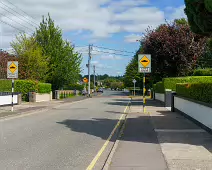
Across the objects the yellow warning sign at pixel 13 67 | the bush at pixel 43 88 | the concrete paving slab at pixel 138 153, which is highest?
the yellow warning sign at pixel 13 67

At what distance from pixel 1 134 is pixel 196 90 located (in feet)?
27.9

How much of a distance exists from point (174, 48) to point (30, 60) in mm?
16196

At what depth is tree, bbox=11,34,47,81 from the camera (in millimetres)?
40500

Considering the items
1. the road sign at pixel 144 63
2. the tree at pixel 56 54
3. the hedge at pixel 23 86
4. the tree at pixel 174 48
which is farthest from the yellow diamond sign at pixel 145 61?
the tree at pixel 56 54

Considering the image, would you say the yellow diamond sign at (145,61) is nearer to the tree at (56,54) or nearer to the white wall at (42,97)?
the white wall at (42,97)

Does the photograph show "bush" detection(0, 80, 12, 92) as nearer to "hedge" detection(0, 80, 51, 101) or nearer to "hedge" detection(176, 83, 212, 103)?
"hedge" detection(0, 80, 51, 101)

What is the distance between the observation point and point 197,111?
15.5 meters

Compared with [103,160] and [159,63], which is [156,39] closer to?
[159,63]

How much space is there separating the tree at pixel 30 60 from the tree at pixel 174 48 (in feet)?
41.1

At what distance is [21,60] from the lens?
133 ft

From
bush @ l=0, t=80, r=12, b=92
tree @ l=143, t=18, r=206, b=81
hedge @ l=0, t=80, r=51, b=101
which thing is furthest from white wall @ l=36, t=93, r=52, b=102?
tree @ l=143, t=18, r=206, b=81

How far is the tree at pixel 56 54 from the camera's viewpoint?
4569 centimetres

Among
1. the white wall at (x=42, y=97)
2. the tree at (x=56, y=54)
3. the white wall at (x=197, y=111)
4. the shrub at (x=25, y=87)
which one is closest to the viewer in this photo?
the white wall at (x=197, y=111)

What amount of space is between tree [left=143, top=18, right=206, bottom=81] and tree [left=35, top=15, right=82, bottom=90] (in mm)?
13724
